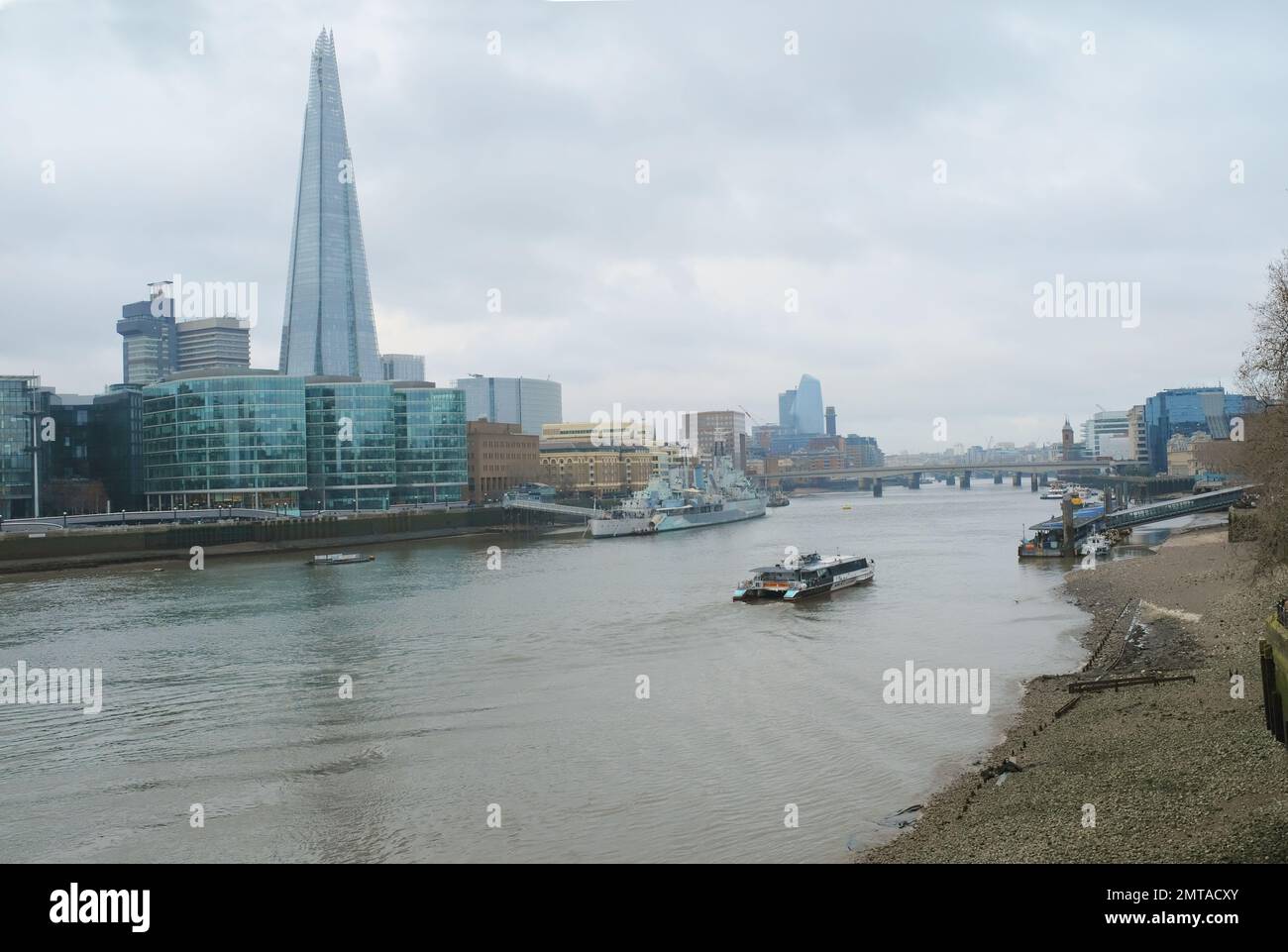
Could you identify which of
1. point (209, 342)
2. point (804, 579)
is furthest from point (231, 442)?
point (209, 342)

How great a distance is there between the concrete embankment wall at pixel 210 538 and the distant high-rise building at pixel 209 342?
121 metres

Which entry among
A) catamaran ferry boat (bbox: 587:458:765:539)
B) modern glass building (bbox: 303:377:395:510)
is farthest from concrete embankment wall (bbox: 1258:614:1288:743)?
modern glass building (bbox: 303:377:395:510)

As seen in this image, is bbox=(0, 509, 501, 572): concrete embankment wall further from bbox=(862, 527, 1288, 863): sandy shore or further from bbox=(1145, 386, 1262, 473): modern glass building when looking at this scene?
bbox=(1145, 386, 1262, 473): modern glass building

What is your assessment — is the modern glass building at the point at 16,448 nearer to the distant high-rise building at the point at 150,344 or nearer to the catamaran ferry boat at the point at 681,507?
the catamaran ferry boat at the point at 681,507

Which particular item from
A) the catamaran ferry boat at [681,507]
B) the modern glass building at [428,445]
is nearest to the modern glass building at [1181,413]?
the catamaran ferry boat at [681,507]

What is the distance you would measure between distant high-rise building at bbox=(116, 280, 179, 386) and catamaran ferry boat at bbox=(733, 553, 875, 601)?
173 metres

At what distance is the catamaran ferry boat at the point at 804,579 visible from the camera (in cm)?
3616

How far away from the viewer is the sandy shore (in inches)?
408

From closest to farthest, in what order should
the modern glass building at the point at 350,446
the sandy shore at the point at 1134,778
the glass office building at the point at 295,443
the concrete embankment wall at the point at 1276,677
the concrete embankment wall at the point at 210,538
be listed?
the sandy shore at the point at 1134,778, the concrete embankment wall at the point at 1276,677, the concrete embankment wall at the point at 210,538, the glass office building at the point at 295,443, the modern glass building at the point at 350,446

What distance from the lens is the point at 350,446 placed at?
92188 mm

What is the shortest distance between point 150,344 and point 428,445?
114514mm
